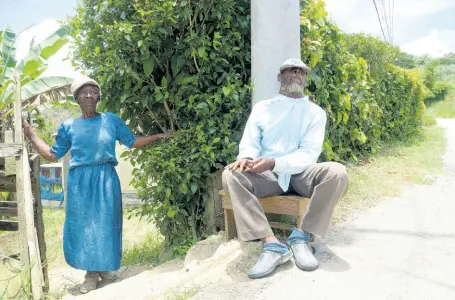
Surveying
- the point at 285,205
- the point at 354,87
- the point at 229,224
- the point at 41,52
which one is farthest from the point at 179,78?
the point at 41,52

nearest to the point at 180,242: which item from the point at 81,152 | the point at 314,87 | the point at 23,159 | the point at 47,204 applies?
the point at 81,152

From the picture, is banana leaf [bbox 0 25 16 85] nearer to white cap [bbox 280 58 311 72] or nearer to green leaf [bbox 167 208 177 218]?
green leaf [bbox 167 208 177 218]

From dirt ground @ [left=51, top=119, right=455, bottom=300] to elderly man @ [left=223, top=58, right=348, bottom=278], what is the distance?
0.57 ft

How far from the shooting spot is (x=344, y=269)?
3.05 metres

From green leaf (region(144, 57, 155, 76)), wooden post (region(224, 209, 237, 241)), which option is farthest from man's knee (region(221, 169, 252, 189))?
green leaf (region(144, 57, 155, 76))

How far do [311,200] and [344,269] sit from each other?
1.74ft

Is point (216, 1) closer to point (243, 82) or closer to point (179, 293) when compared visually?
point (243, 82)

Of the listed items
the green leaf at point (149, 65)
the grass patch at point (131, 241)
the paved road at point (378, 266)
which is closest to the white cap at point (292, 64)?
the green leaf at point (149, 65)

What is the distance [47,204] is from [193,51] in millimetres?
9892

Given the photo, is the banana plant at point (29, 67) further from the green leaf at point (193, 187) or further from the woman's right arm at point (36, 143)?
the green leaf at point (193, 187)

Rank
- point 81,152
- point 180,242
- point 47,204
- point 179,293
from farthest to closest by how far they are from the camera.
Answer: point 47,204
point 180,242
point 81,152
point 179,293

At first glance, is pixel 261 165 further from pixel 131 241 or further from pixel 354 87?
pixel 131 241

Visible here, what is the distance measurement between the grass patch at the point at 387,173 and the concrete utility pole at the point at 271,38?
63.3 inches

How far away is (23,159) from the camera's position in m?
3.69
